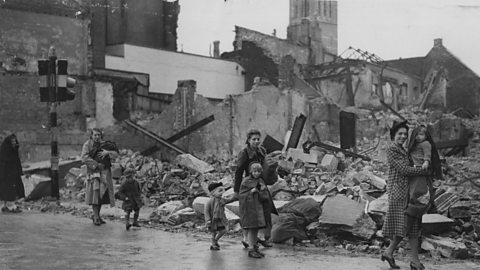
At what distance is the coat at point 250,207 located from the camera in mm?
7598

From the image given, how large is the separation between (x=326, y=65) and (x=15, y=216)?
3595cm

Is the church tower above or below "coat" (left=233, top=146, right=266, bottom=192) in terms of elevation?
above

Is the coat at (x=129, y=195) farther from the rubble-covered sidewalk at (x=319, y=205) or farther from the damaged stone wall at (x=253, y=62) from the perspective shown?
the damaged stone wall at (x=253, y=62)

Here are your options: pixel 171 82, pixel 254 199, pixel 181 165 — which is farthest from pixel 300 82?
pixel 254 199

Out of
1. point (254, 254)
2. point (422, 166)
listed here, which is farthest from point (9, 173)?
point (422, 166)

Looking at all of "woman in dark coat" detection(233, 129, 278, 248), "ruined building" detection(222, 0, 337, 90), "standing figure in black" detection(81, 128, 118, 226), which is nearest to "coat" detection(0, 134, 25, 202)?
"standing figure in black" detection(81, 128, 118, 226)

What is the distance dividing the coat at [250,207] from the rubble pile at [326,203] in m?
1.19

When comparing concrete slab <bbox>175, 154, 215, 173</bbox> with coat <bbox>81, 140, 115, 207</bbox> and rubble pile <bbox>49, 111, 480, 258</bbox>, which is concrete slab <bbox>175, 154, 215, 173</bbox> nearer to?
rubble pile <bbox>49, 111, 480, 258</bbox>

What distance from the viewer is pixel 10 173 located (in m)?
12.9

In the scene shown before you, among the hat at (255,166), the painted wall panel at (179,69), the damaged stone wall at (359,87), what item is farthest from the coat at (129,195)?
the damaged stone wall at (359,87)

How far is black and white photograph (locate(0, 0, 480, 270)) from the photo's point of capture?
7.50m

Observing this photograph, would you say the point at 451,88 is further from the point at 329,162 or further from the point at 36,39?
the point at 329,162

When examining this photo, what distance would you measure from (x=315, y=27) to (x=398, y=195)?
50276 mm

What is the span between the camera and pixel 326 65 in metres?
45.6
